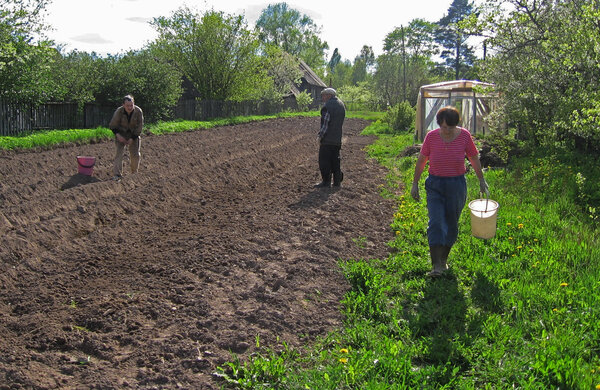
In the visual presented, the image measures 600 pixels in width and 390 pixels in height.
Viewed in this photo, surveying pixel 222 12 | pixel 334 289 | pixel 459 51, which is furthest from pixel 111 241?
pixel 459 51

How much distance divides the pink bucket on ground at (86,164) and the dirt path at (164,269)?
6.8 inches

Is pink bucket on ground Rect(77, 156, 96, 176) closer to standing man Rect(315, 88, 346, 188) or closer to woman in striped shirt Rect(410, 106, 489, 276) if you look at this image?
standing man Rect(315, 88, 346, 188)

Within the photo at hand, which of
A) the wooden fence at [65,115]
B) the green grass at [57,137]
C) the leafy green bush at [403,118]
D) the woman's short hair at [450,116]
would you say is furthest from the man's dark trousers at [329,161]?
the leafy green bush at [403,118]

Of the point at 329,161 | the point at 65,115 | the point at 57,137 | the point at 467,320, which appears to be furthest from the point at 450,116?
the point at 65,115

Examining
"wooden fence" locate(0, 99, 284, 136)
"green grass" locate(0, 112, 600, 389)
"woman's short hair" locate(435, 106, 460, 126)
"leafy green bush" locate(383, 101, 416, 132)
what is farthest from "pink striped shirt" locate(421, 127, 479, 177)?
"leafy green bush" locate(383, 101, 416, 132)

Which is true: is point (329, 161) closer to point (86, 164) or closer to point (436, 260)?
point (436, 260)

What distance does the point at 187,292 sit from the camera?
4.59 m

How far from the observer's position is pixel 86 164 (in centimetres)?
1014

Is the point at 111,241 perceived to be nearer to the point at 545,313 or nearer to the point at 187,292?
the point at 187,292

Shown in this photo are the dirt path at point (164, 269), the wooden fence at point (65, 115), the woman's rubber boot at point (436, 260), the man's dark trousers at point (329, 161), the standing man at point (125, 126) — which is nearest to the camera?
the dirt path at point (164, 269)

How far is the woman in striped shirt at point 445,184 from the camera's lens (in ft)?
17.0

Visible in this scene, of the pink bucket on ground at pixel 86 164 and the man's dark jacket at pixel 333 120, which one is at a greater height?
the man's dark jacket at pixel 333 120

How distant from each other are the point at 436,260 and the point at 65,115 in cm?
1795

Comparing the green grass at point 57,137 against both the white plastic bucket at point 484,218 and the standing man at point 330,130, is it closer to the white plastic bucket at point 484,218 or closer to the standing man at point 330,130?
the standing man at point 330,130
